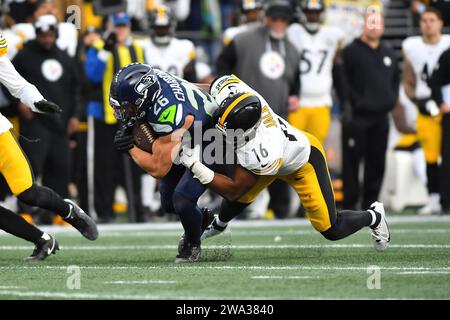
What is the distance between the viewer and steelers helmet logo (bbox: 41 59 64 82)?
1077cm

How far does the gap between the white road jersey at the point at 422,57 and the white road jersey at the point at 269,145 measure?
4693 millimetres

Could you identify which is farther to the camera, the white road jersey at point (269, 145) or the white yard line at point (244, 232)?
the white yard line at point (244, 232)

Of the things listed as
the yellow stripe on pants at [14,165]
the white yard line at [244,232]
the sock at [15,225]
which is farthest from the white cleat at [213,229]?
the white yard line at [244,232]

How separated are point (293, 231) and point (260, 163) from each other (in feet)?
9.85

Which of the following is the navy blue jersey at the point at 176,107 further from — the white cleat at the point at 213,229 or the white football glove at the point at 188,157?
the white cleat at the point at 213,229

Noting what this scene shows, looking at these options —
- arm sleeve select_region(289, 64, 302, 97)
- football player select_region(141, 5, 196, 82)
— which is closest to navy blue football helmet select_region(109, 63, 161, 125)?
football player select_region(141, 5, 196, 82)

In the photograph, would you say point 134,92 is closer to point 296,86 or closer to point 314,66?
point 296,86

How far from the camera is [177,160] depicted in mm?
7117

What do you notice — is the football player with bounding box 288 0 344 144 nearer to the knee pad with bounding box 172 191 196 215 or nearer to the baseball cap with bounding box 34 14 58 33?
the baseball cap with bounding box 34 14 58 33

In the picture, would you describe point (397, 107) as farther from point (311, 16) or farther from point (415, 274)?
point (415, 274)

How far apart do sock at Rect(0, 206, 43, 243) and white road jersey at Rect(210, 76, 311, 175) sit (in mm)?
1365

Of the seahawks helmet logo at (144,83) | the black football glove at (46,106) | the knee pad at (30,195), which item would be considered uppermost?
the seahawks helmet logo at (144,83)

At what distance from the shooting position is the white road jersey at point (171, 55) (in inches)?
440

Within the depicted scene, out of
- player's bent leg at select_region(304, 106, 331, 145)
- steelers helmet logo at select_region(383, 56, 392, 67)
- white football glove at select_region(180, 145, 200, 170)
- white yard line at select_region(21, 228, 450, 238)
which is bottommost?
white yard line at select_region(21, 228, 450, 238)
